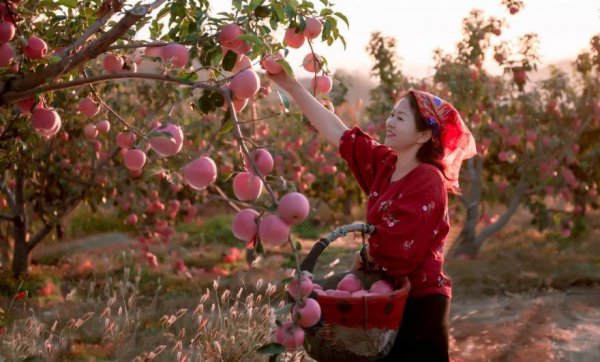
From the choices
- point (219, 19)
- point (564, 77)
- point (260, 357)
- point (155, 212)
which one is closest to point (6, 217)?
point (155, 212)

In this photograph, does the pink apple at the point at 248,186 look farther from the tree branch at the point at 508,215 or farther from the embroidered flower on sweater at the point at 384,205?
the tree branch at the point at 508,215

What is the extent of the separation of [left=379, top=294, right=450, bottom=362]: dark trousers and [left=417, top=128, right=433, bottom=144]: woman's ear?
597mm

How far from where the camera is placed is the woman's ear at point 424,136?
281 cm

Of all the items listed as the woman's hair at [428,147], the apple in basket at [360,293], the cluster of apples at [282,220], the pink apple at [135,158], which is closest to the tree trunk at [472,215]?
the woman's hair at [428,147]

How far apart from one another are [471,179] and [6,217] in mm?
4651

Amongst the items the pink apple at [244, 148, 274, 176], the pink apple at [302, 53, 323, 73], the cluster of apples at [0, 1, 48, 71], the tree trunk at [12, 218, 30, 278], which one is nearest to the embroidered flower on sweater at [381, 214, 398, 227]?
the pink apple at [302, 53, 323, 73]

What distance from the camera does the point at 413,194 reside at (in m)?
2.55

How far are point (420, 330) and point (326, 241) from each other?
0.65 m

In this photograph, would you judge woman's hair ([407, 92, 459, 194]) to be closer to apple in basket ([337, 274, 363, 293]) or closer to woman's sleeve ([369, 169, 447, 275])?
woman's sleeve ([369, 169, 447, 275])

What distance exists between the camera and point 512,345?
462cm

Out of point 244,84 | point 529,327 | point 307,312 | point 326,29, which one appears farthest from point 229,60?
point 529,327

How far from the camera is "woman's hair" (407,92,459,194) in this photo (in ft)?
9.14

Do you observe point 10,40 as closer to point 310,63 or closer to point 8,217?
point 310,63

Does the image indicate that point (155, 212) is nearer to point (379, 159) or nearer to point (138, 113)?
point (138, 113)
